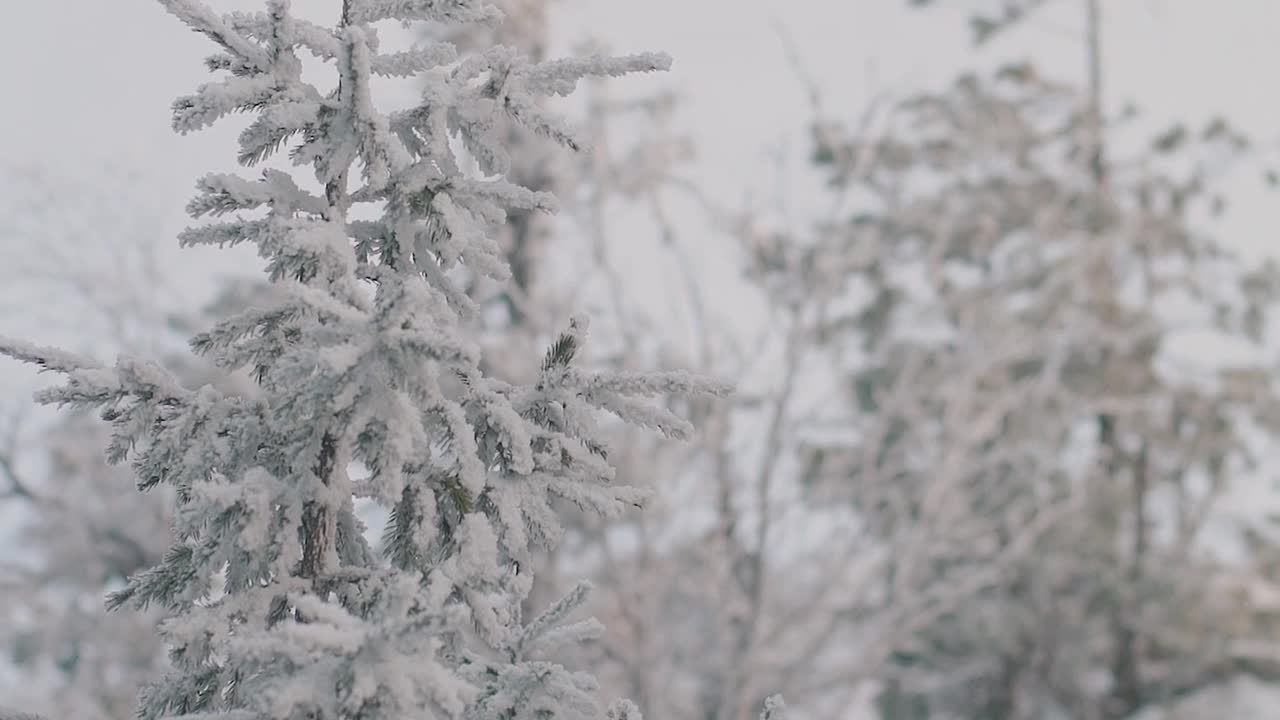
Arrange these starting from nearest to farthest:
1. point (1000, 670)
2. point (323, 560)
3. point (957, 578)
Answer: point (323, 560)
point (957, 578)
point (1000, 670)

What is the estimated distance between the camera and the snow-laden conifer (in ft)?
5.34

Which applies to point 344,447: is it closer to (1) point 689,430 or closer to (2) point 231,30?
(1) point 689,430

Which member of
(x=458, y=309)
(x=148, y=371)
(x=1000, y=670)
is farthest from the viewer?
(x=1000, y=670)

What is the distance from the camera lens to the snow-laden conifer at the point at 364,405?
1627 millimetres

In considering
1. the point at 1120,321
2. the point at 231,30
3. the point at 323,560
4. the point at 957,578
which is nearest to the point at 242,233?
the point at 231,30

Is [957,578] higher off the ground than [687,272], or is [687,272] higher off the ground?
[687,272]

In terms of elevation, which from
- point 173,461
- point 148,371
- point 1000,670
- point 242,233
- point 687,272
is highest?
point 242,233

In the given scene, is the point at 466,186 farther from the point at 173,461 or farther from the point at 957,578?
the point at 957,578

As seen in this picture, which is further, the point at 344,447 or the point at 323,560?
the point at 323,560

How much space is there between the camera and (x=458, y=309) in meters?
2.12

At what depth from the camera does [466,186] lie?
1.91 metres

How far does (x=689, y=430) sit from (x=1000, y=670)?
46.8 ft

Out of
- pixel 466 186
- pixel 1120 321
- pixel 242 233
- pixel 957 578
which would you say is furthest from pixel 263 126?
pixel 1120 321

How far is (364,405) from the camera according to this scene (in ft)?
5.39
